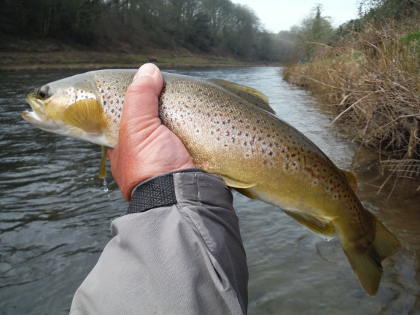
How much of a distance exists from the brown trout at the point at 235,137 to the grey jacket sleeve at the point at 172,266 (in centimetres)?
51

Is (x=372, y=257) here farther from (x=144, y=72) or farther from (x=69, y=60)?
(x=69, y=60)

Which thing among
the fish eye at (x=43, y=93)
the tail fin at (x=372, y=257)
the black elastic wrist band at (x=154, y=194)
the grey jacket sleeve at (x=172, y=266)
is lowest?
the tail fin at (x=372, y=257)

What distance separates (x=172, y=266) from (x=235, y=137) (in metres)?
0.94

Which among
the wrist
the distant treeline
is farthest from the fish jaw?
the distant treeline

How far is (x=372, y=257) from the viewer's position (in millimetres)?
2100

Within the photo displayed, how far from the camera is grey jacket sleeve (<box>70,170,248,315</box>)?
1080mm

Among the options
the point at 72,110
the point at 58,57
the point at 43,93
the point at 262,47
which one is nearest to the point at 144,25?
the point at 58,57

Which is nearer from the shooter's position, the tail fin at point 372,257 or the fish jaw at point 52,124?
the fish jaw at point 52,124

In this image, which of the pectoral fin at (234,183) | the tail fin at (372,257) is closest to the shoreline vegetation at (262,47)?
the tail fin at (372,257)

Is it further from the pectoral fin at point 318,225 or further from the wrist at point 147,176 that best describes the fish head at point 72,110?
the pectoral fin at point 318,225

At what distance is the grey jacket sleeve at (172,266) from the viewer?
1.08m

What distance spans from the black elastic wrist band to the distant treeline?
38.0 meters

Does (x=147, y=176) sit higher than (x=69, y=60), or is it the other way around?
(x=69, y=60)

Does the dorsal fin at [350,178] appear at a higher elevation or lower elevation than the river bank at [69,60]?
lower
